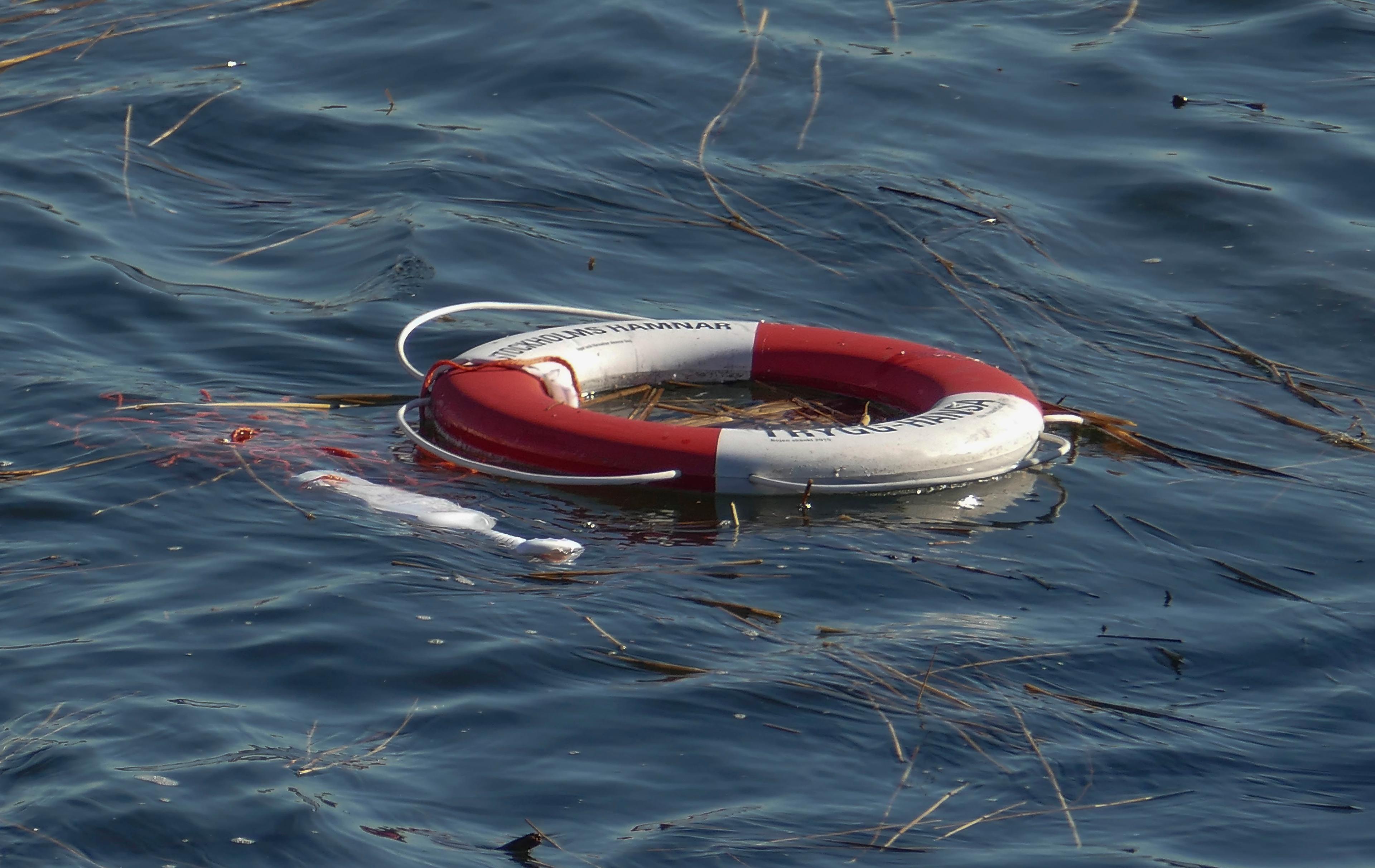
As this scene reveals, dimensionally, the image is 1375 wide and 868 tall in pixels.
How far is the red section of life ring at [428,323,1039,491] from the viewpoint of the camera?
371 centimetres

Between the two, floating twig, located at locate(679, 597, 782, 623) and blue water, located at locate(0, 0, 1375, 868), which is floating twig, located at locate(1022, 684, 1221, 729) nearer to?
blue water, located at locate(0, 0, 1375, 868)

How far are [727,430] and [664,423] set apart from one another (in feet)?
1.68

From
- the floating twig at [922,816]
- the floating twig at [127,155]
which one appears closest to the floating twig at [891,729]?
the floating twig at [922,816]

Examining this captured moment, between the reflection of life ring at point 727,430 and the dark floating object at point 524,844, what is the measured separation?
1.39 metres

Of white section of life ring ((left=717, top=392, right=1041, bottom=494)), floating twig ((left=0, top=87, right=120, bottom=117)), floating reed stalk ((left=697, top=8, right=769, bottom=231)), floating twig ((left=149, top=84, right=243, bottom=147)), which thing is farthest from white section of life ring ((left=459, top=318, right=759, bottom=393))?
floating twig ((left=0, top=87, right=120, bottom=117))

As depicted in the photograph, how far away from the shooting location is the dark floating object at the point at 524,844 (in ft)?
7.57

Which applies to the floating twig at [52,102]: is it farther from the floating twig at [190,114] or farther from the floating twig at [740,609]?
the floating twig at [740,609]

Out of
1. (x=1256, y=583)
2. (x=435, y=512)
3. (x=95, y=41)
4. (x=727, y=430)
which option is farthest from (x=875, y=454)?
(x=95, y=41)

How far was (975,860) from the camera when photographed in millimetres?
2311

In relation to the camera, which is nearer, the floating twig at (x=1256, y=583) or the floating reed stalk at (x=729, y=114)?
the floating twig at (x=1256, y=583)

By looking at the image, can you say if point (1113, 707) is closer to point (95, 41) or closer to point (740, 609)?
point (740, 609)

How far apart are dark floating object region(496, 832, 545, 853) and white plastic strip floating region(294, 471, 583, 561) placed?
1001 millimetres

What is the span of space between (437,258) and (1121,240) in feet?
7.57

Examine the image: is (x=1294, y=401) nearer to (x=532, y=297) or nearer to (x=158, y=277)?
(x=532, y=297)
